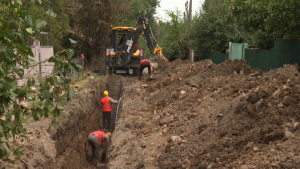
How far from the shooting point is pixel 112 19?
3148 centimetres

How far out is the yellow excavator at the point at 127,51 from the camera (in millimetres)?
21723

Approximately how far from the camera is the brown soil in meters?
6.14

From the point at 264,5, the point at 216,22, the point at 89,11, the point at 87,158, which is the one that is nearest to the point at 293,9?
the point at 264,5

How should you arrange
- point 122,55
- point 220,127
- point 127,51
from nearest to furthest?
1. point 220,127
2. point 127,51
3. point 122,55

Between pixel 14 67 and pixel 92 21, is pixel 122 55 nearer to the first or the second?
pixel 92 21

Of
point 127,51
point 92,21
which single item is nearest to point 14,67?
point 127,51

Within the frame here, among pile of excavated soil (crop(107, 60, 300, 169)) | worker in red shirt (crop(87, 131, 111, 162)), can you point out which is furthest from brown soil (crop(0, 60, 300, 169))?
worker in red shirt (crop(87, 131, 111, 162))

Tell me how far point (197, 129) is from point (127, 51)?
14340mm

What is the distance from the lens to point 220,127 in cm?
750

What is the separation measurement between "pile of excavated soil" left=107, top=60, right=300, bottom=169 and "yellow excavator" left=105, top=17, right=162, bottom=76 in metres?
8.91

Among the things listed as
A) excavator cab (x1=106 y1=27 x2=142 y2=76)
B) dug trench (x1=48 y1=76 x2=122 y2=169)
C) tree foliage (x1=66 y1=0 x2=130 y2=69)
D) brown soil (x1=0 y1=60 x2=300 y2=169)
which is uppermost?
tree foliage (x1=66 y1=0 x2=130 y2=69)

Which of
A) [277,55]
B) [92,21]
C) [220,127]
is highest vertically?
[92,21]

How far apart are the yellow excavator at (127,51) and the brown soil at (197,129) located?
6360mm

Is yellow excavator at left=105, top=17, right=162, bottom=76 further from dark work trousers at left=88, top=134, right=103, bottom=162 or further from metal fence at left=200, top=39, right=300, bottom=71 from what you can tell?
dark work trousers at left=88, top=134, right=103, bottom=162
